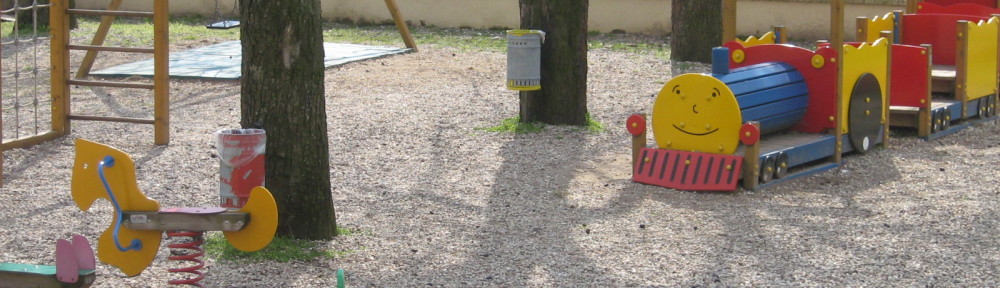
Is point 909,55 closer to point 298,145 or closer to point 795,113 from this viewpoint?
point 795,113

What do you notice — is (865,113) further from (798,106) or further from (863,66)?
(798,106)

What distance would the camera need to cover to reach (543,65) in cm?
909

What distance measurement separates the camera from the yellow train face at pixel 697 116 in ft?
22.6

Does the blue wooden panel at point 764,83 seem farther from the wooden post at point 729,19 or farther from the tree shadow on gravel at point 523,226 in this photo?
the tree shadow on gravel at point 523,226

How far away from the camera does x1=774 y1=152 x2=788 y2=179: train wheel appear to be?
7180mm

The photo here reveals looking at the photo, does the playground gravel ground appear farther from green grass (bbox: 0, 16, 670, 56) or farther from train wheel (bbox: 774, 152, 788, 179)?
green grass (bbox: 0, 16, 670, 56)

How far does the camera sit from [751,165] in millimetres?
6918

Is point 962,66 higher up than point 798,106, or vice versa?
point 962,66

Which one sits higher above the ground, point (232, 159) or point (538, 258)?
point (232, 159)

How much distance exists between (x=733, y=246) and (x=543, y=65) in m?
3.65

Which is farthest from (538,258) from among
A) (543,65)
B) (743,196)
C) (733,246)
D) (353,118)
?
(353,118)

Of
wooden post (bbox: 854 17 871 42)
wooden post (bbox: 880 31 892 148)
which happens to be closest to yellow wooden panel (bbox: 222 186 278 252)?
wooden post (bbox: 880 31 892 148)

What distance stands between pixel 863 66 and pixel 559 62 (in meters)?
2.18

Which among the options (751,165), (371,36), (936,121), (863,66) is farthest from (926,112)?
(371,36)
